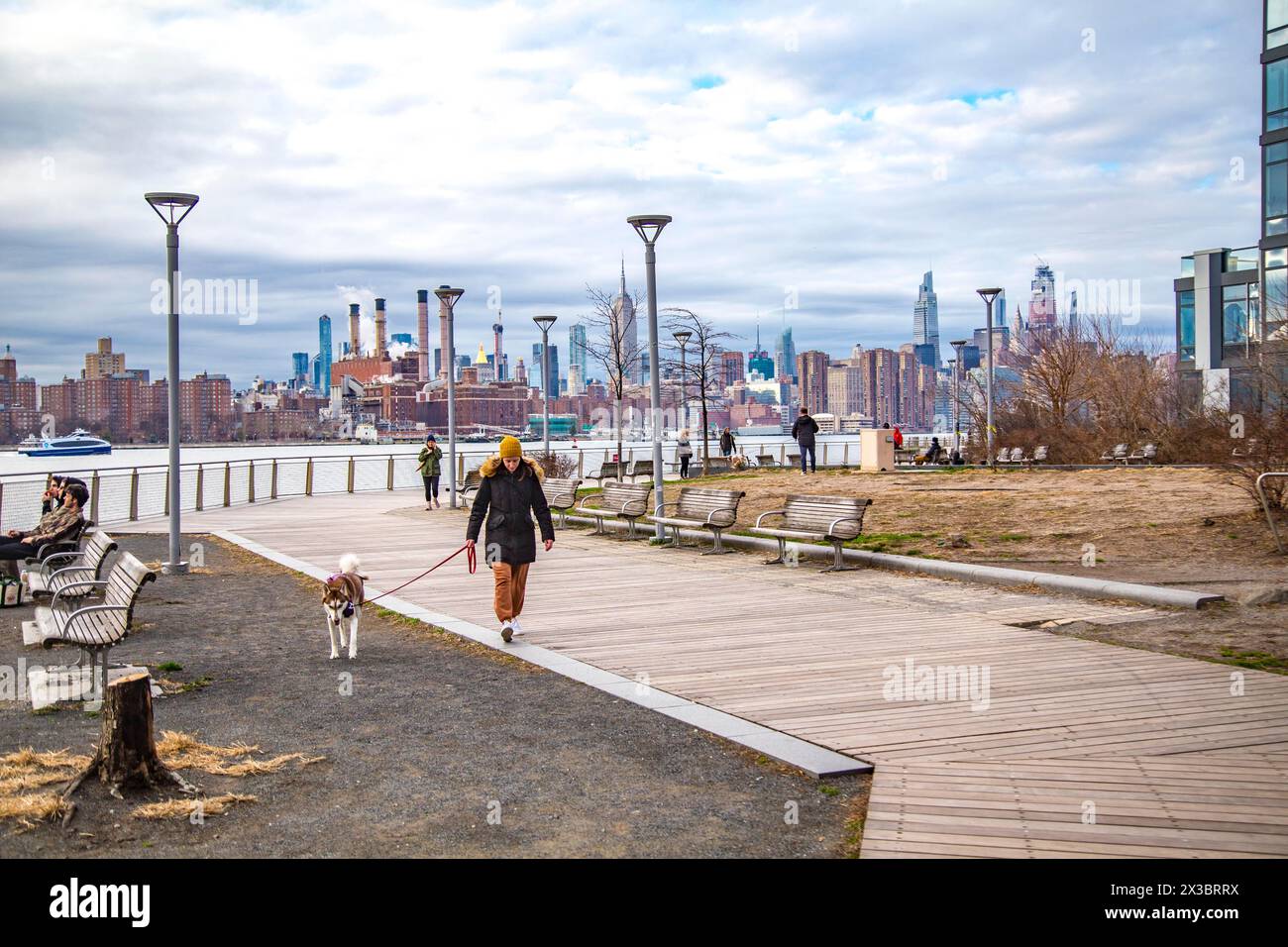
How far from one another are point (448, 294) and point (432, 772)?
2603 cm

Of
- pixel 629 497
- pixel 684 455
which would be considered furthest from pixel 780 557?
pixel 684 455

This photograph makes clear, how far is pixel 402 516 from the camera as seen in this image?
26.9 meters

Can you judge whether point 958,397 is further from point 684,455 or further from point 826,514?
point 826,514

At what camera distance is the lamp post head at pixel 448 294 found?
31078 mm

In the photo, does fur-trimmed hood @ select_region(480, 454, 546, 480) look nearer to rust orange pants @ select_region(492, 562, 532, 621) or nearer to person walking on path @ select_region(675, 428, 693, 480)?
rust orange pants @ select_region(492, 562, 532, 621)

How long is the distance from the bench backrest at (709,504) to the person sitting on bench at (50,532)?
824 cm

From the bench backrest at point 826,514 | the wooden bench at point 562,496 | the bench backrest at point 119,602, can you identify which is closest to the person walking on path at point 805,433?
the wooden bench at point 562,496

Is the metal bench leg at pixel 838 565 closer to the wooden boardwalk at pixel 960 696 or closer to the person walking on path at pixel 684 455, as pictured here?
the wooden boardwalk at pixel 960 696

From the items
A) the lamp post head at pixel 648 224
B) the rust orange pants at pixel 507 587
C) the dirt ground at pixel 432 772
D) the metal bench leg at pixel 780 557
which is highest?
the lamp post head at pixel 648 224

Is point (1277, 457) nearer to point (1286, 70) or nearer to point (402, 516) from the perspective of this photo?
point (402, 516)

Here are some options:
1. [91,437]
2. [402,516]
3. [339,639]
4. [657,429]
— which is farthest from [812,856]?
[91,437]

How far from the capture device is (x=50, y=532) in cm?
1369

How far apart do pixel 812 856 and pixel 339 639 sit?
5.84 m

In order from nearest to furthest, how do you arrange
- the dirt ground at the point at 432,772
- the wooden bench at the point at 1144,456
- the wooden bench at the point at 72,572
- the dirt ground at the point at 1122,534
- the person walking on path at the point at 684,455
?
the dirt ground at the point at 432,772 → the dirt ground at the point at 1122,534 → the wooden bench at the point at 72,572 → the wooden bench at the point at 1144,456 → the person walking on path at the point at 684,455
